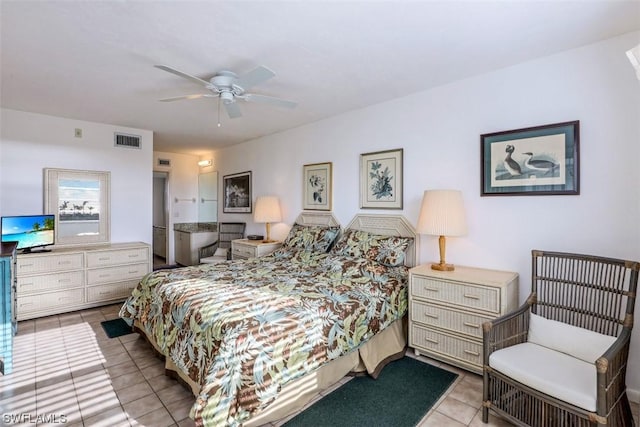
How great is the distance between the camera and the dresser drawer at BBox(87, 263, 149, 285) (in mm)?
3943

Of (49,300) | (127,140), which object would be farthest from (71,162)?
(49,300)

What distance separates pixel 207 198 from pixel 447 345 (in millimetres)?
5601

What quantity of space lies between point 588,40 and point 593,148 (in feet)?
2.51

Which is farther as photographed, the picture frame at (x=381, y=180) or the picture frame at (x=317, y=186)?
the picture frame at (x=317, y=186)

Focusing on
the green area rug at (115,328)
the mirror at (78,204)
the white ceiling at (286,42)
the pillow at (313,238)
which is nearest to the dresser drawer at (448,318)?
the pillow at (313,238)

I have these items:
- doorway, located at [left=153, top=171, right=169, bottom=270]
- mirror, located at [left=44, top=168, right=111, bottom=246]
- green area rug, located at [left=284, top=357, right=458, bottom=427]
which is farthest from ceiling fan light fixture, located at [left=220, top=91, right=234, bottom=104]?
doorway, located at [left=153, top=171, right=169, bottom=270]

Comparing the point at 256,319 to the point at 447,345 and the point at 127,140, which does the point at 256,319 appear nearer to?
the point at 447,345

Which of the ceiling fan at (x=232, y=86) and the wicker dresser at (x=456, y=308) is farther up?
the ceiling fan at (x=232, y=86)

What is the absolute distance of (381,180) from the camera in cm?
346

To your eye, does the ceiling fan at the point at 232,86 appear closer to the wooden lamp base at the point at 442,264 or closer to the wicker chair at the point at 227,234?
the wooden lamp base at the point at 442,264

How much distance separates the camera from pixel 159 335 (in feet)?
7.83

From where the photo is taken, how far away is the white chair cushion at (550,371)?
1510 millimetres

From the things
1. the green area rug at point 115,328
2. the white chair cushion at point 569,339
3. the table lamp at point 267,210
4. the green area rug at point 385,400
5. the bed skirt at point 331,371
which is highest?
the table lamp at point 267,210

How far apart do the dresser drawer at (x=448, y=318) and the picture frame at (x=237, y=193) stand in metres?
3.56
